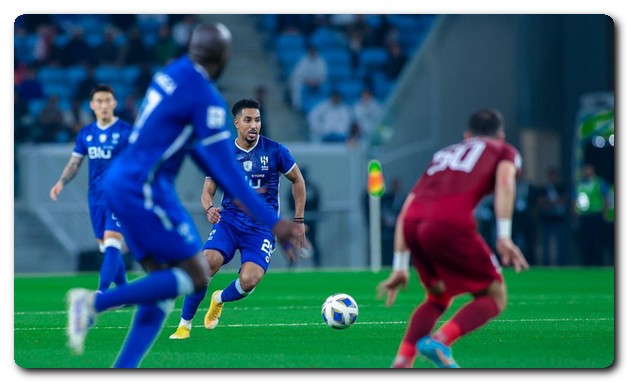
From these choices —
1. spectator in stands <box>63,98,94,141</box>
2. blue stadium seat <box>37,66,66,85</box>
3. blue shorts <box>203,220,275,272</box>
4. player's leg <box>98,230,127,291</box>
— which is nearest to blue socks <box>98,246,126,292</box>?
player's leg <box>98,230,127,291</box>

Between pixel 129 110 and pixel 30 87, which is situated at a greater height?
pixel 30 87

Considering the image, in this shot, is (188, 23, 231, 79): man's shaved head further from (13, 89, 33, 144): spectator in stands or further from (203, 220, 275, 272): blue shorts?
(13, 89, 33, 144): spectator in stands

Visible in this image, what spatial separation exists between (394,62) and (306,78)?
1585 millimetres

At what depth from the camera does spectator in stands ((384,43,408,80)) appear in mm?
21812

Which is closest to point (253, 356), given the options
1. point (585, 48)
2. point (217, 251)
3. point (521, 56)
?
point (217, 251)

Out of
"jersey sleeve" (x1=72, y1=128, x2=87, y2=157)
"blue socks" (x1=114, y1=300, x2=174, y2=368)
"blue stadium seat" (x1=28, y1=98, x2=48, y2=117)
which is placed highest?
"blue stadium seat" (x1=28, y1=98, x2=48, y2=117)

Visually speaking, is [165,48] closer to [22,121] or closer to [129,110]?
[129,110]

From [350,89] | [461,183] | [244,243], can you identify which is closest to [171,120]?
[461,183]

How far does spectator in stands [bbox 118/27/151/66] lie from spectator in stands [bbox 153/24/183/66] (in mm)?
181

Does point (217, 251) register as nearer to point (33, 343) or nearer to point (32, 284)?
point (33, 343)

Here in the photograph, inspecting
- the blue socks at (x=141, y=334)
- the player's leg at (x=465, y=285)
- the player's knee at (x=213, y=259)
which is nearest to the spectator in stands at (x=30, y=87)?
the player's knee at (x=213, y=259)

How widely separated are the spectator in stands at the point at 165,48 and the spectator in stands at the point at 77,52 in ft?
3.41

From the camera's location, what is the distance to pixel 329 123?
21375 mm

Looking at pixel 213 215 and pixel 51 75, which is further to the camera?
pixel 51 75
